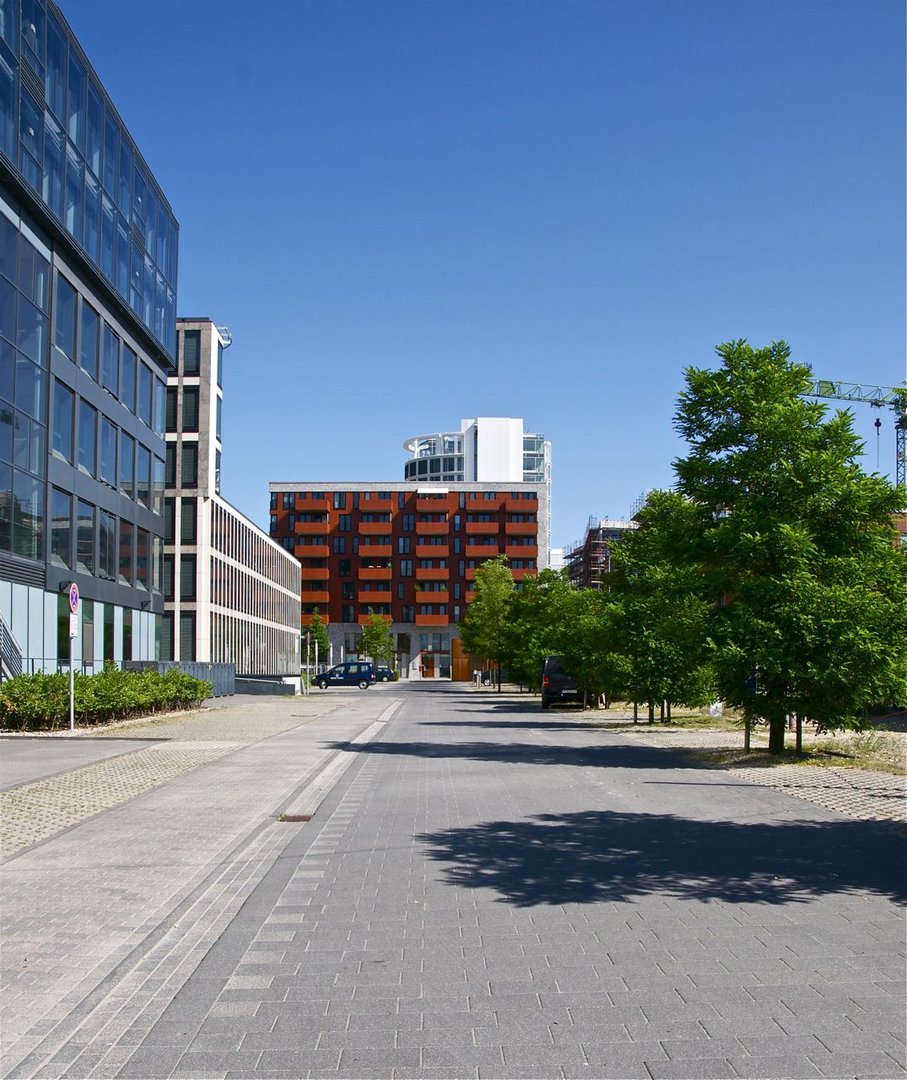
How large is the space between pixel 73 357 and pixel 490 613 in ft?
148

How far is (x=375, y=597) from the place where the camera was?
118 metres

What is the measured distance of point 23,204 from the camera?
32844mm

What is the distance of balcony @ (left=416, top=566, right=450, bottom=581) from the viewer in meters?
116

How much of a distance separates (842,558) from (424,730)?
1206 centimetres

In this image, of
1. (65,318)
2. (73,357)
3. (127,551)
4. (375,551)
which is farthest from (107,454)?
(375,551)

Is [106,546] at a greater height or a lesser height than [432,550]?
lesser

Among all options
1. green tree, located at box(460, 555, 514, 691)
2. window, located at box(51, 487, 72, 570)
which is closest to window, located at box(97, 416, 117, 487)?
window, located at box(51, 487, 72, 570)

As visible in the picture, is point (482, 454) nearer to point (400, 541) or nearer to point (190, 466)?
point (400, 541)

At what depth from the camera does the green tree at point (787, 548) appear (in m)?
17.5

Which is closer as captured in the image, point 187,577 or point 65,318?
point 65,318

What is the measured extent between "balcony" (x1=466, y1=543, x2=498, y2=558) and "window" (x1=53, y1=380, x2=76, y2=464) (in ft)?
264

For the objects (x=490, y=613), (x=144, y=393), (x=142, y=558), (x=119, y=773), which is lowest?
(x=119, y=773)

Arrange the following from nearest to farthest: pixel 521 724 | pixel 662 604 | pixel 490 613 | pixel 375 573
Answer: pixel 662 604 < pixel 521 724 < pixel 490 613 < pixel 375 573

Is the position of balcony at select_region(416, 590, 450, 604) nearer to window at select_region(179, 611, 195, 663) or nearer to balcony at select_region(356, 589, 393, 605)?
balcony at select_region(356, 589, 393, 605)
